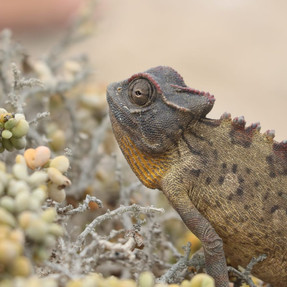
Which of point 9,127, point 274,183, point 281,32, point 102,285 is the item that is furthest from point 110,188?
point 281,32

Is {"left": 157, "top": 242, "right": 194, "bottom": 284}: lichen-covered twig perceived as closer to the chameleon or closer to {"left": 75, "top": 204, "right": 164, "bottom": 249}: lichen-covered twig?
the chameleon

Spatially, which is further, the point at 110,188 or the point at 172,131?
the point at 110,188

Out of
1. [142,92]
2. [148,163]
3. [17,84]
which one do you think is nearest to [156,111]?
[142,92]

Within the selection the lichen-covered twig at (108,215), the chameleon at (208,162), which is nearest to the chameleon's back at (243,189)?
the chameleon at (208,162)

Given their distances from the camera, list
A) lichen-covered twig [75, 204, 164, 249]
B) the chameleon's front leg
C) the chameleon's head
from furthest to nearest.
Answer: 1. the chameleon's head
2. the chameleon's front leg
3. lichen-covered twig [75, 204, 164, 249]

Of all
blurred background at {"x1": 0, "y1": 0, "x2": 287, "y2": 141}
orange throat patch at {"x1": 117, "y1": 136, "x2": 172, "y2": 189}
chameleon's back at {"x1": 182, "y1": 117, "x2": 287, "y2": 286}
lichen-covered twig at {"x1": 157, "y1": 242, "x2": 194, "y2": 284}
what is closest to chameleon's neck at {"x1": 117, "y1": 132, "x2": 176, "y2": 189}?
orange throat patch at {"x1": 117, "y1": 136, "x2": 172, "y2": 189}

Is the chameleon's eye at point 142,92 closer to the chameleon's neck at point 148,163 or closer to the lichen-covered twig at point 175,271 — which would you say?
the chameleon's neck at point 148,163

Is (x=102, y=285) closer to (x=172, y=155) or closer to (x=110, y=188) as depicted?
(x=172, y=155)

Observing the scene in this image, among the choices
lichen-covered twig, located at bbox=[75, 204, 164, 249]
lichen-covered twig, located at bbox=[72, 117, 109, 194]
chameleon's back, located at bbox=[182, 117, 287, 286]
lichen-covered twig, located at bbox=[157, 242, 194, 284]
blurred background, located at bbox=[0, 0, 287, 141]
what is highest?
blurred background, located at bbox=[0, 0, 287, 141]
